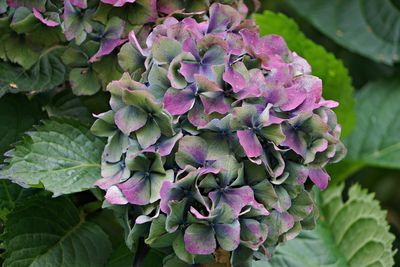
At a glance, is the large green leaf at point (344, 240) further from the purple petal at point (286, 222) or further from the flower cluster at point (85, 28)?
the flower cluster at point (85, 28)

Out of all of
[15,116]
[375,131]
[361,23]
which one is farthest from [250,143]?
[361,23]

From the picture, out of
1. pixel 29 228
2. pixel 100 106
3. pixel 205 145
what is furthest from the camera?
pixel 100 106

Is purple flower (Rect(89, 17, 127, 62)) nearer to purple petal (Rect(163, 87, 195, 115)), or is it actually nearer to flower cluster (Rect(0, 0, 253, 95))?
flower cluster (Rect(0, 0, 253, 95))

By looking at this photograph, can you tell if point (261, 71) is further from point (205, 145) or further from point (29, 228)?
point (29, 228)

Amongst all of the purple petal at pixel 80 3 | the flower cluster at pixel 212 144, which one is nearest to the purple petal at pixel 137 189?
the flower cluster at pixel 212 144

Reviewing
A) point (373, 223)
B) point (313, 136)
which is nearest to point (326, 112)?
point (313, 136)

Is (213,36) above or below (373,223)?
above
